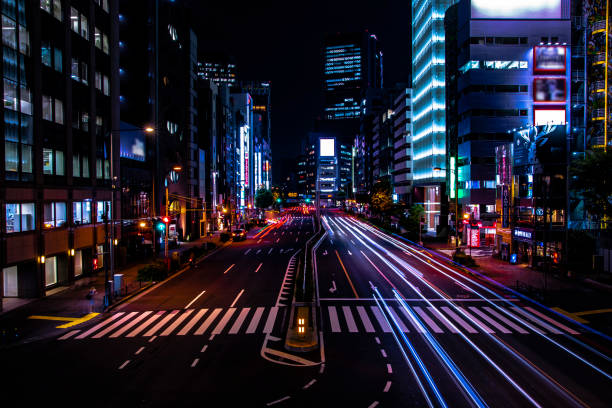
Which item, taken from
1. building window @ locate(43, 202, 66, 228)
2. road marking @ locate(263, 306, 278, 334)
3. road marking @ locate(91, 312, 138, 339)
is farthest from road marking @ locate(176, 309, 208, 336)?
building window @ locate(43, 202, 66, 228)

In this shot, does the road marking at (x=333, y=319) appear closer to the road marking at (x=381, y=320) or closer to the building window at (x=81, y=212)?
the road marking at (x=381, y=320)

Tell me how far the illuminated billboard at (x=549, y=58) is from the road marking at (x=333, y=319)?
5220cm

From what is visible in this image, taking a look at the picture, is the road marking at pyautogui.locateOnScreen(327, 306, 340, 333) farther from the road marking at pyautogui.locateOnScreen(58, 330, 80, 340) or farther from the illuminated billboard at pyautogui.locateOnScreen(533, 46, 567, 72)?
the illuminated billboard at pyautogui.locateOnScreen(533, 46, 567, 72)

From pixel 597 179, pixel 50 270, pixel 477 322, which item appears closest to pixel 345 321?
pixel 477 322

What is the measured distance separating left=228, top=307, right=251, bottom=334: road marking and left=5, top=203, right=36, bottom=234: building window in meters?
15.9

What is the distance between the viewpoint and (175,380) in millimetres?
14422

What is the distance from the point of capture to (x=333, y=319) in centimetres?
2220

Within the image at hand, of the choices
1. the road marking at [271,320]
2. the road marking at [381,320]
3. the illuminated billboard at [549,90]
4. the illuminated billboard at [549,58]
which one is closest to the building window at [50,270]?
the road marking at [271,320]

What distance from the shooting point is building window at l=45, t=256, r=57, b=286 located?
3022 cm

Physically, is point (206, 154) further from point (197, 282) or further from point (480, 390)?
point (480, 390)

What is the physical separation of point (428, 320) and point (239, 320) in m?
10.4

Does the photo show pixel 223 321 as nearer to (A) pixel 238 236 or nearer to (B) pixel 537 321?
(B) pixel 537 321

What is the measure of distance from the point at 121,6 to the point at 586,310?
5624cm

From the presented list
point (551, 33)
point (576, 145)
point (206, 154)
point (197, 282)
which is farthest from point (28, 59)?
point (551, 33)
